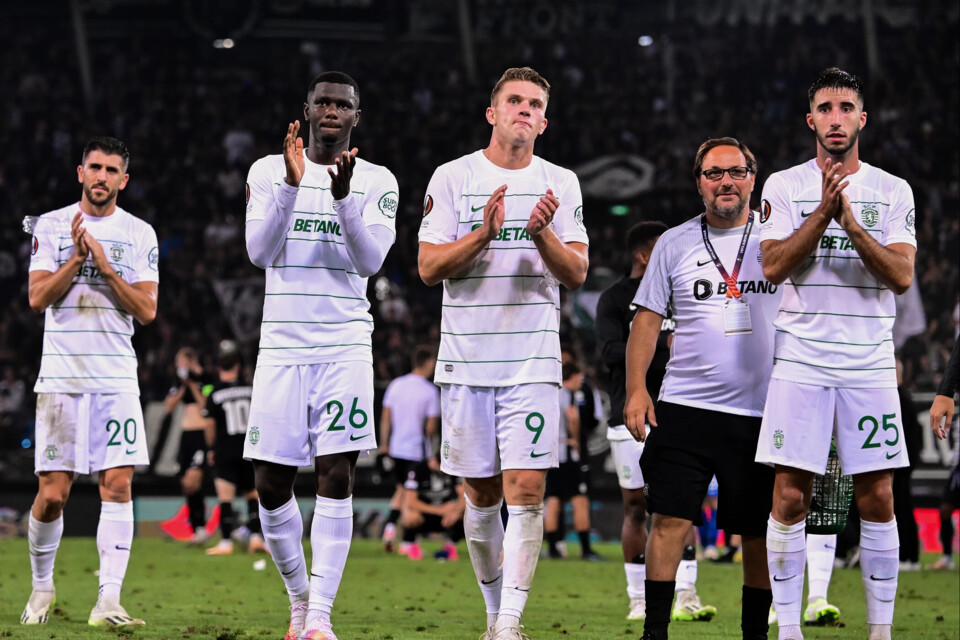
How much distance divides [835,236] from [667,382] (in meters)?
1.09

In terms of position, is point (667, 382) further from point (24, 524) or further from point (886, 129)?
point (886, 129)

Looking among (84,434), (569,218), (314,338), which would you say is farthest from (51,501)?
(569,218)

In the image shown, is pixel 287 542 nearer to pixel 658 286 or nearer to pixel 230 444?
pixel 658 286

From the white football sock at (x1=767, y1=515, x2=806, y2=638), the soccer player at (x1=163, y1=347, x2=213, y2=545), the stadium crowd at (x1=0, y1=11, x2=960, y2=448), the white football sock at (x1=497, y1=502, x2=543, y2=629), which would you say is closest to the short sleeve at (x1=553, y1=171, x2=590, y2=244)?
the white football sock at (x1=497, y1=502, x2=543, y2=629)

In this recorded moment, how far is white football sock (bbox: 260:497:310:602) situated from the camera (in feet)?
20.9

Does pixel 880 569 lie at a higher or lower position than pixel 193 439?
higher

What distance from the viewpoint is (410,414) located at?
51.7 feet

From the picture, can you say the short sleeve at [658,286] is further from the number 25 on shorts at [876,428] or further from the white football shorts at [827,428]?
the number 25 on shorts at [876,428]

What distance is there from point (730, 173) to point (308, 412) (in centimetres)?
246

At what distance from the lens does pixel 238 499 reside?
749 inches

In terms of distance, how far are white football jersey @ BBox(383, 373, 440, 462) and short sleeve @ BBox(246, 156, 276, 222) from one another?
9.43 metres

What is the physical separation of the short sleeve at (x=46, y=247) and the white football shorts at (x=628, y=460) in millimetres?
3959

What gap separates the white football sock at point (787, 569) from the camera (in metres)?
5.83

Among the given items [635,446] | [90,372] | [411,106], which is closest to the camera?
[90,372]
